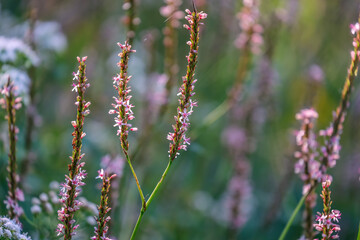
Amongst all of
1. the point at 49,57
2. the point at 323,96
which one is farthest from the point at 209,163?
the point at 49,57

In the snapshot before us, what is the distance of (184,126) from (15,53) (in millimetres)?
913

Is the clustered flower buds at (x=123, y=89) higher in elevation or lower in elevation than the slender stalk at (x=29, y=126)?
lower

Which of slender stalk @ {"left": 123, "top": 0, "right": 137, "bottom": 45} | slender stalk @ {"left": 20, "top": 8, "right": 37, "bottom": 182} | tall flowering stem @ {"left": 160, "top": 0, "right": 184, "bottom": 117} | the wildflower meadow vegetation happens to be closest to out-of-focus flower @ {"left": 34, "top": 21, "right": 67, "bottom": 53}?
the wildflower meadow vegetation

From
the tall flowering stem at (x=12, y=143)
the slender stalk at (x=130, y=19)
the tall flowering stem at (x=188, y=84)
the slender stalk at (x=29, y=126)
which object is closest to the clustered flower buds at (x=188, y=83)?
the tall flowering stem at (x=188, y=84)

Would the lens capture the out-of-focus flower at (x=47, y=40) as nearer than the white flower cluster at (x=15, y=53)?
No

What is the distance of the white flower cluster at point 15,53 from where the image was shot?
1.48 metres

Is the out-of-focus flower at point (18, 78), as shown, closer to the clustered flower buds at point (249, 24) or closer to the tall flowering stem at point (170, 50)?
the tall flowering stem at point (170, 50)

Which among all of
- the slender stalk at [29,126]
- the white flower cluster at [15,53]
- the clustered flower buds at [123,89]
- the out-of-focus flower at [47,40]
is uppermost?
the out-of-focus flower at [47,40]

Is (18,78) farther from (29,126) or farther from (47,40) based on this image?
(47,40)

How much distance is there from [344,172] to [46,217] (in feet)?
5.62

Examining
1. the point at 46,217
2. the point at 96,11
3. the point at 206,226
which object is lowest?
A: the point at 46,217

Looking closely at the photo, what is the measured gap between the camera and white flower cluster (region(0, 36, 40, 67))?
1484 millimetres

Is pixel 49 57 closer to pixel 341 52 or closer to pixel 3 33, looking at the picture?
pixel 3 33

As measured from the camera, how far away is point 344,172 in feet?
7.89
